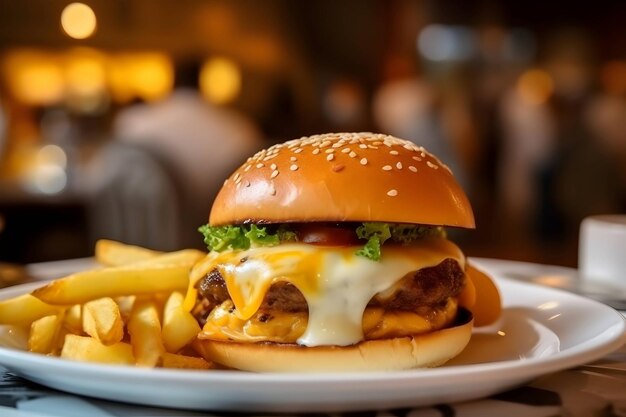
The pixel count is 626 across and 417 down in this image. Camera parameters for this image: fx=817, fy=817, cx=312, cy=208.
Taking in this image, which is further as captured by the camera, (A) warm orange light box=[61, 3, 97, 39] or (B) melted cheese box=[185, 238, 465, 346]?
(A) warm orange light box=[61, 3, 97, 39]

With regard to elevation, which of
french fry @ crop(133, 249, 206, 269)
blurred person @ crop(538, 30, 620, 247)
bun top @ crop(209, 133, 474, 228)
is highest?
bun top @ crop(209, 133, 474, 228)

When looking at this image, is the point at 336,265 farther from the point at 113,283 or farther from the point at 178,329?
the point at 113,283

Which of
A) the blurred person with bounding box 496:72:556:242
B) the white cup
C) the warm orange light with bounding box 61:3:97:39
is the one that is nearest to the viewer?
the white cup

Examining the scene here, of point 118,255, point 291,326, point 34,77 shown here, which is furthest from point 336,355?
point 34,77

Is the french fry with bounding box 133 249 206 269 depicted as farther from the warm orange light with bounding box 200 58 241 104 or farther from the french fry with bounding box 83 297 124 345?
the warm orange light with bounding box 200 58 241 104

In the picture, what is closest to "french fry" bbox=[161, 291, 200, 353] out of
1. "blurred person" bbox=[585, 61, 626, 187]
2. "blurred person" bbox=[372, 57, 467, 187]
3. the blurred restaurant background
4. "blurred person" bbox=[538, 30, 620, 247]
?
the blurred restaurant background

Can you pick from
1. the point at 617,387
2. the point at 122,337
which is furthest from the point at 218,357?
the point at 617,387
